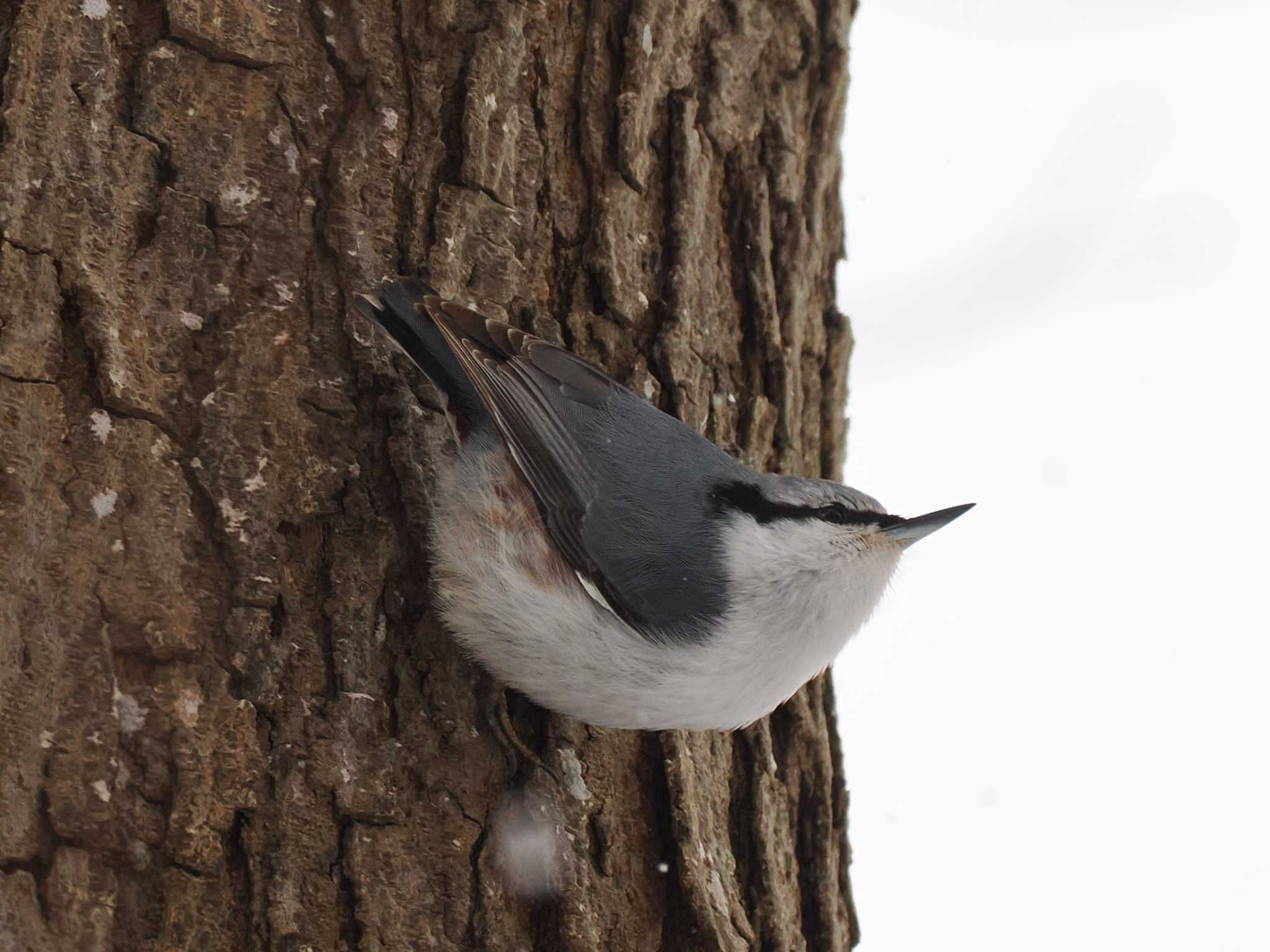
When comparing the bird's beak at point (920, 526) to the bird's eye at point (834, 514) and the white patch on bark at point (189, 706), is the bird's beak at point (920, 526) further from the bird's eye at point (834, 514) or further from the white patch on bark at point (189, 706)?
the white patch on bark at point (189, 706)

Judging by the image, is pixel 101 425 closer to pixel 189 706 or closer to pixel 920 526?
pixel 189 706

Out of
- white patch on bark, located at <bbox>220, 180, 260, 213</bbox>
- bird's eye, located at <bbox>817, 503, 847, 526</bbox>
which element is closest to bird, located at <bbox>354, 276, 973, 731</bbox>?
bird's eye, located at <bbox>817, 503, 847, 526</bbox>

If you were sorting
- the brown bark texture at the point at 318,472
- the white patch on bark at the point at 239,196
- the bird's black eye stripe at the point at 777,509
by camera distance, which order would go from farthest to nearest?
1. the bird's black eye stripe at the point at 777,509
2. the white patch on bark at the point at 239,196
3. the brown bark texture at the point at 318,472

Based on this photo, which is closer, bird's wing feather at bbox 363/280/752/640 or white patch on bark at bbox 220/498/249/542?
white patch on bark at bbox 220/498/249/542

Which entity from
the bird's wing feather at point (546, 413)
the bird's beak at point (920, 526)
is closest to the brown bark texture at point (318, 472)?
the bird's wing feather at point (546, 413)

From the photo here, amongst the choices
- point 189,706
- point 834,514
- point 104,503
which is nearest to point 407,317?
point 104,503

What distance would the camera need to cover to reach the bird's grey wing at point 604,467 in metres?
1.88

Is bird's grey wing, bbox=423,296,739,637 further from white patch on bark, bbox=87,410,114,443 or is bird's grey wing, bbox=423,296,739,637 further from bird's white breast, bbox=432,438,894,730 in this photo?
white patch on bark, bbox=87,410,114,443

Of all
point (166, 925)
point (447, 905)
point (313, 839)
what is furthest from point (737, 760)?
point (166, 925)

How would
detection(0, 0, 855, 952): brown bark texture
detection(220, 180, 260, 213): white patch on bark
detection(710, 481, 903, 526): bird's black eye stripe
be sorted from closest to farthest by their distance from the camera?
detection(0, 0, 855, 952): brown bark texture
detection(220, 180, 260, 213): white patch on bark
detection(710, 481, 903, 526): bird's black eye stripe

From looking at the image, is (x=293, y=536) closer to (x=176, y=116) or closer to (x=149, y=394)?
(x=149, y=394)

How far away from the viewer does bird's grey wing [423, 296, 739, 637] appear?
188cm

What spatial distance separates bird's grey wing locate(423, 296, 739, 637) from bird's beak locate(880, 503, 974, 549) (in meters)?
0.28

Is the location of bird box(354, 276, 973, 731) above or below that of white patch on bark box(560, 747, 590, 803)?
above
